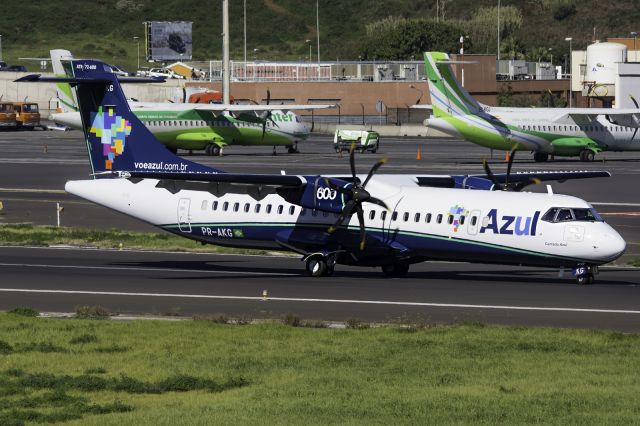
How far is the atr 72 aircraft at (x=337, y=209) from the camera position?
3166cm

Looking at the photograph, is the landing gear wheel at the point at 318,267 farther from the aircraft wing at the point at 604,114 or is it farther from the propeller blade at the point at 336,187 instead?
the aircraft wing at the point at 604,114

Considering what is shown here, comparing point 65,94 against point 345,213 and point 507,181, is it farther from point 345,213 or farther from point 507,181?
point 345,213

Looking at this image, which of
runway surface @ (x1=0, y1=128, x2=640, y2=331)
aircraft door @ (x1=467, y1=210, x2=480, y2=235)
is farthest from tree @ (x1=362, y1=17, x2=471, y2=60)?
aircraft door @ (x1=467, y1=210, x2=480, y2=235)

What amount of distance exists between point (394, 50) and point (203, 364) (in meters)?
136

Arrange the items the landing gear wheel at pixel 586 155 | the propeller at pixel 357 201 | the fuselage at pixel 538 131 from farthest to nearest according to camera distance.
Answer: the landing gear wheel at pixel 586 155, the fuselage at pixel 538 131, the propeller at pixel 357 201

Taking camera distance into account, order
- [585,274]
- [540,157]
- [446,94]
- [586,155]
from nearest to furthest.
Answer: [585,274] → [446,94] → [586,155] → [540,157]

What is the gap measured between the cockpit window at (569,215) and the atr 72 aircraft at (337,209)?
27 mm

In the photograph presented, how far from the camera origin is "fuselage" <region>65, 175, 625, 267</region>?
31.4 metres

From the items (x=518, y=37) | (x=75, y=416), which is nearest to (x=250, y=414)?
(x=75, y=416)

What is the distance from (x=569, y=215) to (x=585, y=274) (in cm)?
189

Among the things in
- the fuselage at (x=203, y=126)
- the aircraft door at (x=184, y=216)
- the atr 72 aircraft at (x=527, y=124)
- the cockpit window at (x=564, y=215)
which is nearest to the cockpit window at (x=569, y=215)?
the cockpit window at (x=564, y=215)

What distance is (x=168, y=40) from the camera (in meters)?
158

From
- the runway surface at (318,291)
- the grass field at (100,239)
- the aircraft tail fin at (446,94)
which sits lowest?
the runway surface at (318,291)

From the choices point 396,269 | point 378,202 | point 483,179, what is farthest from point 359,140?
point 378,202
